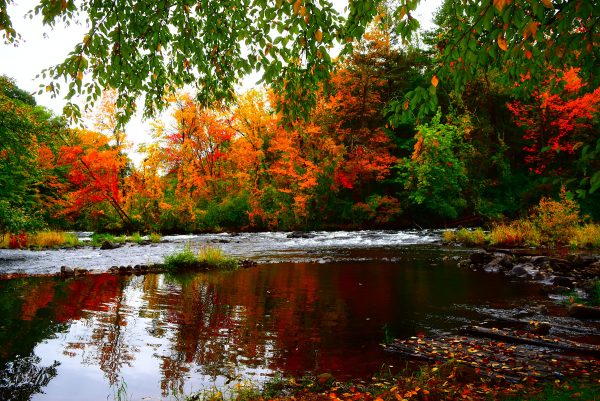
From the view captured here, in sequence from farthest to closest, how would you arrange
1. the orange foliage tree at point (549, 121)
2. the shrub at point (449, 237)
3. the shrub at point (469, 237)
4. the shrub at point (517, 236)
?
the orange foliage tree at point (549, 121), the shrub at point (449, 237), the shrub at point (469, 237), the shrub at point (517, 236)

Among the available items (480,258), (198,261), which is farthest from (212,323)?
(480,258)

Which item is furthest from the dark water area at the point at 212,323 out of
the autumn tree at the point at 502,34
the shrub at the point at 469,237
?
the shrub at the point at 469,237

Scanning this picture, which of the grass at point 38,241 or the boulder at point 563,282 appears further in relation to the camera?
the grass at point 38,241

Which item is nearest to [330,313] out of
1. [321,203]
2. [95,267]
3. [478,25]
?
[478,25]

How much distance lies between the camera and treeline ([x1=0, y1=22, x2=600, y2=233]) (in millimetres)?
28894

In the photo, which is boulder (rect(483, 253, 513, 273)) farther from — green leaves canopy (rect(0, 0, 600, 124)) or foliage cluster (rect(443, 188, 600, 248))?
green leaves canopy (rect(0, 0, 600, 124))

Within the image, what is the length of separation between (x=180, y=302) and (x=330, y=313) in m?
3.39

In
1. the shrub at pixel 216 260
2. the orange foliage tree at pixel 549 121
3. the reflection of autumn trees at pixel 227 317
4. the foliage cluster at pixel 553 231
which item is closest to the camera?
the reflection of autumn trees at pixel 227 317

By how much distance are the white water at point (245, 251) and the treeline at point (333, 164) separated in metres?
5.36

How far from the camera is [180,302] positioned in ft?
29.2

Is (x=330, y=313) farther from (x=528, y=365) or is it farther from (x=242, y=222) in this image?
(x=242, y=222)

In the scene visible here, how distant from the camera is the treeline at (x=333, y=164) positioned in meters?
28.9

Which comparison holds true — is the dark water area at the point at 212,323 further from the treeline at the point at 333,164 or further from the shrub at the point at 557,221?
the treeline at the point at 333,164

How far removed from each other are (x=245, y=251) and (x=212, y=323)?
11.9 metres
